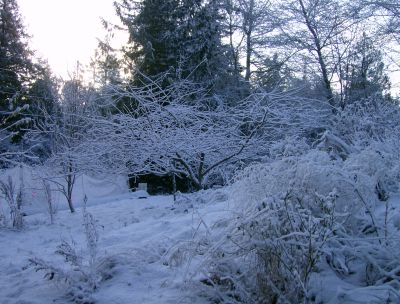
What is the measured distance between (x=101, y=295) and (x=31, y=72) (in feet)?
71.0

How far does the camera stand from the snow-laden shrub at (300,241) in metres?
2.30

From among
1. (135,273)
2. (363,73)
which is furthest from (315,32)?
(135,273)

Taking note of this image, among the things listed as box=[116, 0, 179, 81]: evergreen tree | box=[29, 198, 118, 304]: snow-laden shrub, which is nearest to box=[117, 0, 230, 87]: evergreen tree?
box=[116, 0, 179, 81]: evergreen tree

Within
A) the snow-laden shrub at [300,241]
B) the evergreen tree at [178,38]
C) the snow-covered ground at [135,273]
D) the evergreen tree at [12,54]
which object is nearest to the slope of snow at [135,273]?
the snow-covered ground at [135,273]

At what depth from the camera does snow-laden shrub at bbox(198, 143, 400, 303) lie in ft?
7.55

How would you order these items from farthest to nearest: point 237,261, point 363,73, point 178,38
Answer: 1. point 363,73
2. point 178,38
3. point 237,261

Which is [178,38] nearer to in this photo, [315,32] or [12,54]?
[315,32]

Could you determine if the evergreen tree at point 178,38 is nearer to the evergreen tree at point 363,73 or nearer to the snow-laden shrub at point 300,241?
the evergreen tree at point 363,73

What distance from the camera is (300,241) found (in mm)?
2326

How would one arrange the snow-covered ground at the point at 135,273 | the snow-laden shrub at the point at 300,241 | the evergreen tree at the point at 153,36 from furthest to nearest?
the evergreen tree at the point at 153,36 < the snow-covered ground at the point at 135,273 < the snow-laden shrub at the point at 300,241

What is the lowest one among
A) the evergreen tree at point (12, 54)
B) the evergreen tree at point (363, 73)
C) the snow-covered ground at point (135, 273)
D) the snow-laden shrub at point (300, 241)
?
the snow-covered ground at point (135, 273)

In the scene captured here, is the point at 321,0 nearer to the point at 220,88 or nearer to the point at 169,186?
the point at 220,88

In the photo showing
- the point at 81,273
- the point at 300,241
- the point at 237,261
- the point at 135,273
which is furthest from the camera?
the point at 135,273

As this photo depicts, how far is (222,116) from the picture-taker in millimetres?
6977
